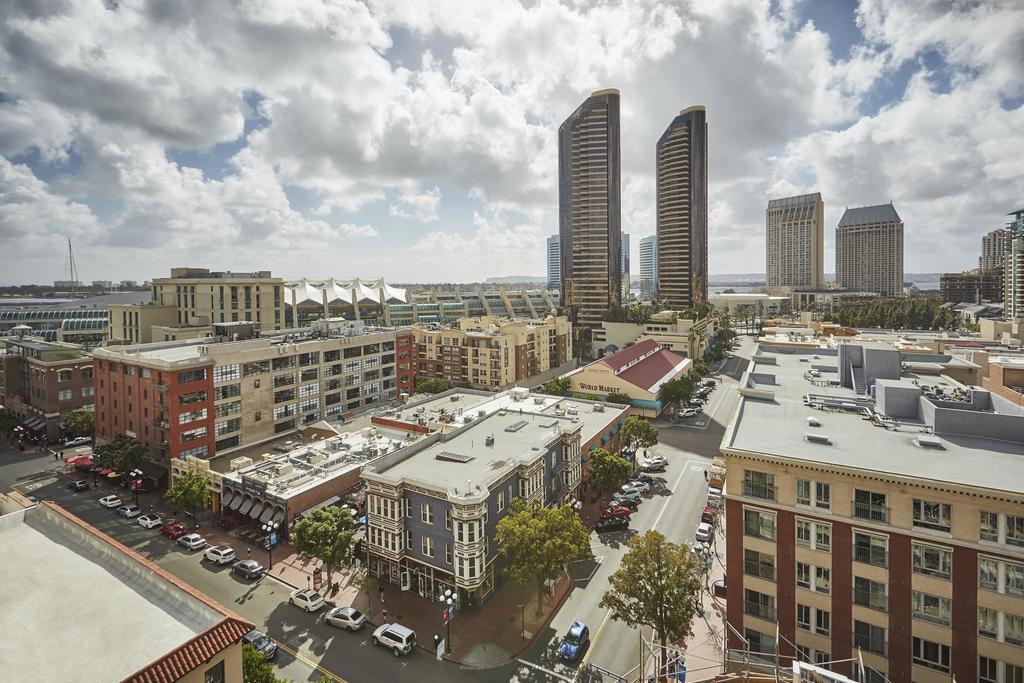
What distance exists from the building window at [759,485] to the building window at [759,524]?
96 cm

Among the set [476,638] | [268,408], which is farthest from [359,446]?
[476,638]

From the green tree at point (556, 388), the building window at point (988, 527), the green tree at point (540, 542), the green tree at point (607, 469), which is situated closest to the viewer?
the building window at point (988, 527)

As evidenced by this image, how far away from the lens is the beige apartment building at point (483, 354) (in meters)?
106

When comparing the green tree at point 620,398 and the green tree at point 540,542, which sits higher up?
the green tree at point 620,398

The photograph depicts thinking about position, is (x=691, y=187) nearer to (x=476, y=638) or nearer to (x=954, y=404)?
(x=954, y=404)

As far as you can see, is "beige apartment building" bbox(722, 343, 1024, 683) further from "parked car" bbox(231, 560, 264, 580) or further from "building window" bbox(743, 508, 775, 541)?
"parked car" bbox(231, 560, 264, 580)

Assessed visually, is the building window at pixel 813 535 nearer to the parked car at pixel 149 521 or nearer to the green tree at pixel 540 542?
the green tree at pixel 540 542

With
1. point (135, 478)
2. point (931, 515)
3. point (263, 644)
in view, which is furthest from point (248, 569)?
point (931, 515)

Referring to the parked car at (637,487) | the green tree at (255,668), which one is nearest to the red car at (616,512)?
the parked car at (637,487)

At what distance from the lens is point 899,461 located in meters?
28.6

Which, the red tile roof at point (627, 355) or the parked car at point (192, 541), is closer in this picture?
the parked car at point (192, 541)

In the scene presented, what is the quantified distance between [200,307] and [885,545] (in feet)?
391

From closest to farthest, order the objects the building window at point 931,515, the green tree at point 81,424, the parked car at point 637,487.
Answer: the building window at point 931,515, the parked car at point 637,487, the green tree at point 81,424

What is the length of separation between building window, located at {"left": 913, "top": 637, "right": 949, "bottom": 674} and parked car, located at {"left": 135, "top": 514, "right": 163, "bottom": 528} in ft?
207
